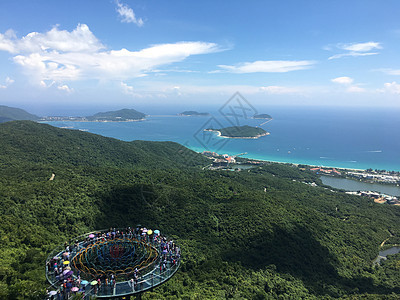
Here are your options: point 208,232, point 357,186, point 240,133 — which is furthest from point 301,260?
point 240,133

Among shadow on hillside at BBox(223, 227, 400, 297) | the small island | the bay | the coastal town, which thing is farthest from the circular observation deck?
the small island

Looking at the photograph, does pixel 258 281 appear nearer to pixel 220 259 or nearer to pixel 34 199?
pixel 220 259

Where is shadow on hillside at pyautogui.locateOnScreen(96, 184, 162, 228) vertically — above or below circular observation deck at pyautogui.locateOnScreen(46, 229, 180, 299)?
below

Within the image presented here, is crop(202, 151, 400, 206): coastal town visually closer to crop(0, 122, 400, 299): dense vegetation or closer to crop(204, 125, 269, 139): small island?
crop(0, 122, 400, 299): dense vegetation

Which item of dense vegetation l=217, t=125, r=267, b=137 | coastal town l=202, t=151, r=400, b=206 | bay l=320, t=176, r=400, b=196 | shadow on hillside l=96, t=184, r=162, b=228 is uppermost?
dense vegetation l=217, t=125, r=267, b=137

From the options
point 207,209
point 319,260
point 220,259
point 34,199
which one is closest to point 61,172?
point 34,199
